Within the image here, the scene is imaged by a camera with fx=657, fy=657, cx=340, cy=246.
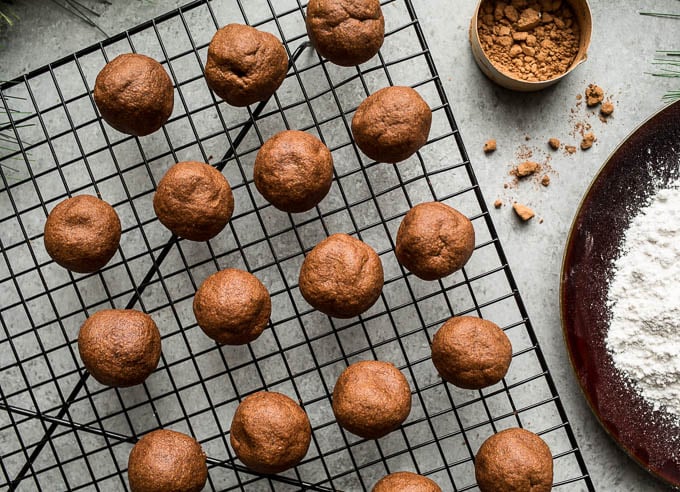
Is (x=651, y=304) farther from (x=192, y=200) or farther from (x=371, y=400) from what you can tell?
(x=192, y=200)

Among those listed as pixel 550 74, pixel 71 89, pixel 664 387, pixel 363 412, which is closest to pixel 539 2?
pixel 550 74

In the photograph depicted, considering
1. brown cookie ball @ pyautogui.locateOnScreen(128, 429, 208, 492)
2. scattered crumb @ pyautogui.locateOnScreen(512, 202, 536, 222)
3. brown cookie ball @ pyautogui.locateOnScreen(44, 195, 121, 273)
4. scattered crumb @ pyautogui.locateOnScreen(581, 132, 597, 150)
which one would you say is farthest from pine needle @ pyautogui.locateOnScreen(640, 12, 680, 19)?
brown cookie ball @ pyautogui.locateOnScreen(128, 429, 208, 492)

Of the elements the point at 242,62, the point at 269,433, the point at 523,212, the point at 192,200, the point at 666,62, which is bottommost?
the point at 269,433

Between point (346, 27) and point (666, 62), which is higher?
point (346, 27)

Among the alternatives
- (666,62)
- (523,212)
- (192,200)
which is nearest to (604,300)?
(523,212)

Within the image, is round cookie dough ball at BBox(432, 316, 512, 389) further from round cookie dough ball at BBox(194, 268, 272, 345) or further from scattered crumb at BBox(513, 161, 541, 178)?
scattered crumb at BBox(513, 161, 541, 178)

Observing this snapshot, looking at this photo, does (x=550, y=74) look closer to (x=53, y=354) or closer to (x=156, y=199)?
(x=156, y=199)

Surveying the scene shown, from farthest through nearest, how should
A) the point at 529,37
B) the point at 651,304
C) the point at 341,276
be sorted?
1. the point at 529,37
2. the point at 651,304
3. the point at 341,276
